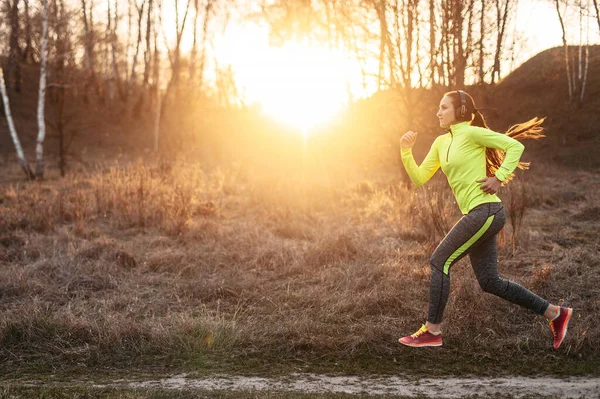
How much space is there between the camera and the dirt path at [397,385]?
3.63m

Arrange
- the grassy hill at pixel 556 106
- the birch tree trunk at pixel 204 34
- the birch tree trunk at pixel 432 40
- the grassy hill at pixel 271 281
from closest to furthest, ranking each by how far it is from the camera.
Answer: the grassy hill at pixel 271 281 < the birch tree trunk at pixel 432 40 < the grassy hill at pixel 556 106 < the birch tree trunk at pixel 204 34

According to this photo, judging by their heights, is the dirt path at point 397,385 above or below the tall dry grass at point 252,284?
below

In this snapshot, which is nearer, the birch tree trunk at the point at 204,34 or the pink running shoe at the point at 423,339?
the pink running shoe at the point at 423,339

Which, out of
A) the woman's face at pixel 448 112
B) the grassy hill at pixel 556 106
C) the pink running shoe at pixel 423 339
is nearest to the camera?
the woman's face at pixel 448 112

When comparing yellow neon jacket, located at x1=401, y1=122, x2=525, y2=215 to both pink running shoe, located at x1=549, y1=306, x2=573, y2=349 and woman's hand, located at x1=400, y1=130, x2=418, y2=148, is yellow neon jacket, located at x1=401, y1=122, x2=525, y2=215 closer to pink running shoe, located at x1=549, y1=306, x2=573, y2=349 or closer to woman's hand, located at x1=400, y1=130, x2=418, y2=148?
woman's hand, located at x1=400, y1=130, x2=418, y2=148

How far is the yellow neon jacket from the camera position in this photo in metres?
3.66

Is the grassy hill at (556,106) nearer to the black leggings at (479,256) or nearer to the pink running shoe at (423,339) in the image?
the black leggings at (479,256)

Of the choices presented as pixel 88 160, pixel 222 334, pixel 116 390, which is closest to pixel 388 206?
pixel 222 334

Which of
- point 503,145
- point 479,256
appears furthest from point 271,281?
point 503,145

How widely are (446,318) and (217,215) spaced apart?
237 inches

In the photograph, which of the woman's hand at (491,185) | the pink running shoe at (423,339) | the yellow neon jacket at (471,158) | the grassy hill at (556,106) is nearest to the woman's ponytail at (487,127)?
the yellow neon jacket at (471,158)

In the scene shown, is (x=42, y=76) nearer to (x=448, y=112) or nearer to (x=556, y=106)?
(x=448, y=112)

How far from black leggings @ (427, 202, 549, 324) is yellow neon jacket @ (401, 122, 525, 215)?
10 cm

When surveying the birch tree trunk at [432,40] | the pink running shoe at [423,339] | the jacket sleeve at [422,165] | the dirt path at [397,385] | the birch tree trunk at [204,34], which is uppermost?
the birch tree trunk at [204,34]
